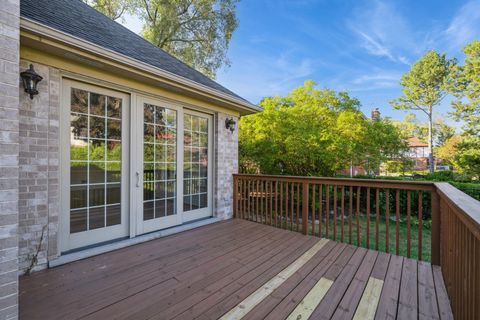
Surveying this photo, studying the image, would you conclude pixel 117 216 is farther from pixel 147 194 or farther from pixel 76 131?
pixel 76 131

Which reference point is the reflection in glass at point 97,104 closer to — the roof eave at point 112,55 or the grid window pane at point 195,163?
the roof eave at point 112,55

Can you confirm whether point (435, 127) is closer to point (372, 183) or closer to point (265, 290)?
point (372, 183)

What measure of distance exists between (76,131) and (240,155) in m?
4.69

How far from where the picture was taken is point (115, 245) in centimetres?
291

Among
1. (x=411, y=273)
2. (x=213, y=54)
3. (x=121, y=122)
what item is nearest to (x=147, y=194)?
(x=121, y=122)

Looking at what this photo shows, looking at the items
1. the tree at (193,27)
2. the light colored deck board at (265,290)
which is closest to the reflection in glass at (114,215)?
the light colored deck board at (265,290)

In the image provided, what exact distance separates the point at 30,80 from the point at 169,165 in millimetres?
1974

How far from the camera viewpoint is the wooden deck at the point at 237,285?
1737 millimetres

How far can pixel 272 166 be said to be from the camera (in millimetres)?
6598

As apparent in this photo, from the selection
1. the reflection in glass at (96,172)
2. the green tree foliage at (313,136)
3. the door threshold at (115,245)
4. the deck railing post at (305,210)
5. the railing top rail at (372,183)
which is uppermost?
the green tree foliage at (313,136)

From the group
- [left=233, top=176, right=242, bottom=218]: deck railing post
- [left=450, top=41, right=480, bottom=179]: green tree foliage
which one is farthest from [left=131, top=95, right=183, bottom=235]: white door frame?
[left=450, top=41, right=480, bottom=179]: green tree foliage

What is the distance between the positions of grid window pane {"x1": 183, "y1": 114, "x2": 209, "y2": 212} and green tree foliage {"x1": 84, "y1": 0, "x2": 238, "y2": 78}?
714 centimetres

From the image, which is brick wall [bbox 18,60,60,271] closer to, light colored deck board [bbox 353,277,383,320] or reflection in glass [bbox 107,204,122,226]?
reflection in glass [bbox 107,204,122,226]

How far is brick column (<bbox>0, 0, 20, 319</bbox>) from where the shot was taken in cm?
141
